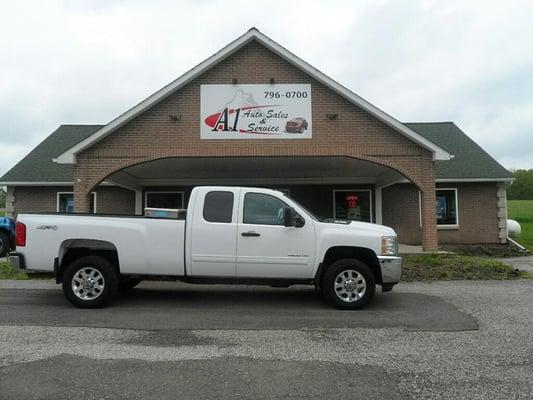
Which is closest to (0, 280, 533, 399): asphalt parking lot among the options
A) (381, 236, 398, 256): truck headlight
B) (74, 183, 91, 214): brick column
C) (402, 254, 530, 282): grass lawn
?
(381, 236, 398, 256): truck headlight

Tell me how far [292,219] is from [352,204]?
12.4m

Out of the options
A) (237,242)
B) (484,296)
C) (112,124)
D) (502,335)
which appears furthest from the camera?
(112,124)

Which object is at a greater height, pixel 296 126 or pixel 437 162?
pixel 296 126

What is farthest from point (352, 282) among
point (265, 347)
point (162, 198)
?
point (162, 198)

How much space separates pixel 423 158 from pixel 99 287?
949cm

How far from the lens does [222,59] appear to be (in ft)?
46.4

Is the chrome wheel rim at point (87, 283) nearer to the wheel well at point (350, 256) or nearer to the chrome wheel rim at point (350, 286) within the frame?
the wheel well at point (350, 256)

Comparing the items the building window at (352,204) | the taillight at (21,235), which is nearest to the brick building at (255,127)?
the building window at (352,204)

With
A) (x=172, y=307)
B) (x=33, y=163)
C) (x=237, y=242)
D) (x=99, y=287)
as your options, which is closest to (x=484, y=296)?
(x=237, y=242)

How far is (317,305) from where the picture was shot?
8609 mm

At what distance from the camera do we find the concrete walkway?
1381 centimetres

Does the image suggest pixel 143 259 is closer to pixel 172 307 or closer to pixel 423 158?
pixel 172 307

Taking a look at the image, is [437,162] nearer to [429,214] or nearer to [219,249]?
[429,214]

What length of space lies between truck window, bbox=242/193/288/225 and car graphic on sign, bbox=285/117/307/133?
599 centimetres
